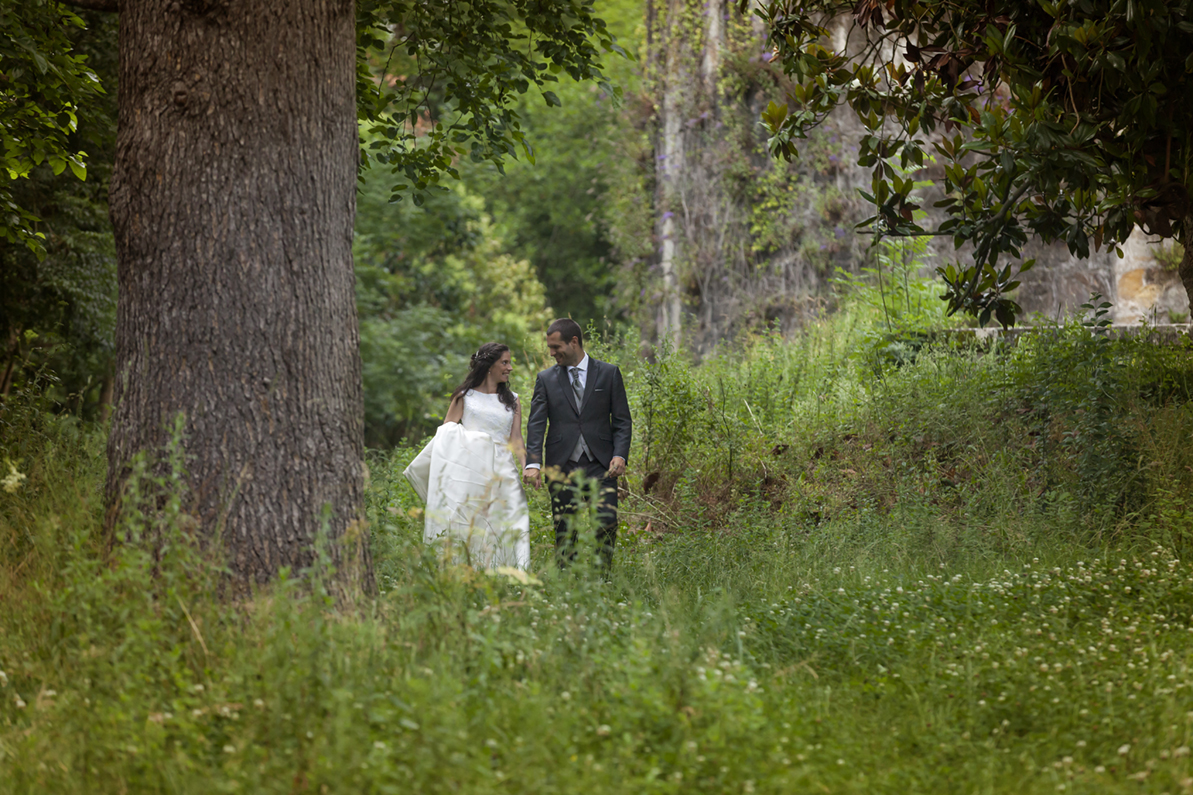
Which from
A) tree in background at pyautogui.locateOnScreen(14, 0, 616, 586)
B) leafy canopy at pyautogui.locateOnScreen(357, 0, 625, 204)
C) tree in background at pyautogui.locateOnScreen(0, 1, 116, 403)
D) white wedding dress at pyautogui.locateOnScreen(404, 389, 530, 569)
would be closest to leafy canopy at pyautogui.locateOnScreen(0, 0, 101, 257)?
tree in background at pyautogui.locateOnScreen(0, 1, 116, 403)

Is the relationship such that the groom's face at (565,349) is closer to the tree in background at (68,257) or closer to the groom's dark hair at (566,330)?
the groom's dark hair at (566,330)

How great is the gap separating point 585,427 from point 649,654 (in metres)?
3.61

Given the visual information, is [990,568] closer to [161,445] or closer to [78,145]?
[161,445]

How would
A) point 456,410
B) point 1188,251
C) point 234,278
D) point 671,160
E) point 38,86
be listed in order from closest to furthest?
1. point 234,278
2. point 1188,251
3. point 38,86
4. point 456,410
5. point 671,160

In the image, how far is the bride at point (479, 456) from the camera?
6930mm

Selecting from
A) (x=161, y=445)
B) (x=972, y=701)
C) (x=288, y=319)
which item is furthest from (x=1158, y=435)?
(x=161, y=445)

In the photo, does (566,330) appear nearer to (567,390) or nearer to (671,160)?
(567,390)

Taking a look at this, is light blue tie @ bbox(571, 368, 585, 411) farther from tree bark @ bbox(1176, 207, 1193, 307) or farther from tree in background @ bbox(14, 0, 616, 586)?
tree bark @ bbox(1176, 207, 1193, 307)

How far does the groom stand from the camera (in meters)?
7.05

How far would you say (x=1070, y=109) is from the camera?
651 centimetres

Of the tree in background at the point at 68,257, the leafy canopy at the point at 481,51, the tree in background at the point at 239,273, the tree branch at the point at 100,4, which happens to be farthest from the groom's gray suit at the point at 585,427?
the tree in background at the point at 68,257

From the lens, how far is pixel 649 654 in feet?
11.6

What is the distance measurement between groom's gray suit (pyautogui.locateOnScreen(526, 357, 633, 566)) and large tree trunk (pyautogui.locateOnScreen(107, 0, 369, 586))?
97.6 inches

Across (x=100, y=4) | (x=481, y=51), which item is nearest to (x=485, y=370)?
Answer: (x=481, y=51)
